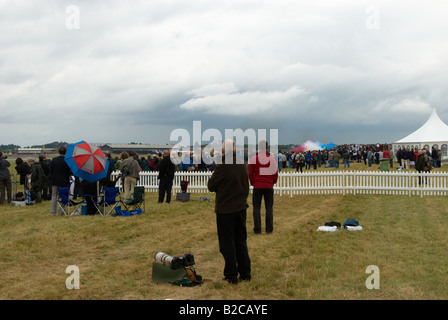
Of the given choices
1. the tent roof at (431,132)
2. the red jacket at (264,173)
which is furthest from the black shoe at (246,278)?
the tent roof at (431,132)

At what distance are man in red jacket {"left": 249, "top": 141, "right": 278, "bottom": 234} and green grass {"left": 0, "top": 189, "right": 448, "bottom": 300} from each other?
47 cm

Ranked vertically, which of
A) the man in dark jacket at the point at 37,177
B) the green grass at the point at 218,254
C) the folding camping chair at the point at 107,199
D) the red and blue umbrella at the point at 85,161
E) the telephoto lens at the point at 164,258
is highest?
the red and blue umbrella at the point at 85,161

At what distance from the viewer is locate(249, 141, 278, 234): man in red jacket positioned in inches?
353

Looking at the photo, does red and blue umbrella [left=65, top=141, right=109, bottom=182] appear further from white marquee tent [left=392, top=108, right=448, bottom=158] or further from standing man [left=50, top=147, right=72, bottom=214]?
white marquee tent [left=392, top=108, right=448, bottom=158]

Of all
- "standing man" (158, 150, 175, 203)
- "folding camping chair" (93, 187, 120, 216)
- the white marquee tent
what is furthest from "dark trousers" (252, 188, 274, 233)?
the white marquee tent

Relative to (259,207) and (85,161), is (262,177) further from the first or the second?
(85,161)

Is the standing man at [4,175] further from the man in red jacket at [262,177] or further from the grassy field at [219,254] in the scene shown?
the man in red jacket at [262,177]

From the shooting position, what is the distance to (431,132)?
36.6 metres

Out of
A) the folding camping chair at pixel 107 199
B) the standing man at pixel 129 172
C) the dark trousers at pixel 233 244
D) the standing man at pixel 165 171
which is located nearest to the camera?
the dark trousers at pixel 233 244

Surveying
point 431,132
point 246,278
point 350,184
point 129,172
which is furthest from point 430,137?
point 246,278

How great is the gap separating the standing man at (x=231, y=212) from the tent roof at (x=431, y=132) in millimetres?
34720

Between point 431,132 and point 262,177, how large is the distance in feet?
109

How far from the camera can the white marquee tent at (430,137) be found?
35.1m
